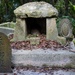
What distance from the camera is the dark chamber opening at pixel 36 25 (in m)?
10.0

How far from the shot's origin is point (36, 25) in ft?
33.8

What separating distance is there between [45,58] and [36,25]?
301cm

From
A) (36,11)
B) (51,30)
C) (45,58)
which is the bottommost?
(45,58)

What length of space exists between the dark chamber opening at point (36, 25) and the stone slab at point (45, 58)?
2.48m

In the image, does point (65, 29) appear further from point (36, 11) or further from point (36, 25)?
point (36, 11)

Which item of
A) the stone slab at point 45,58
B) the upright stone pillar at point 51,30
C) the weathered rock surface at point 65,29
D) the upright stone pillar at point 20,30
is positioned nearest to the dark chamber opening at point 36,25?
the weathered rock surface at point 65,29

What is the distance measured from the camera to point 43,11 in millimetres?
8805

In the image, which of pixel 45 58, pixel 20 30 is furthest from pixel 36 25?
pixel 45 58

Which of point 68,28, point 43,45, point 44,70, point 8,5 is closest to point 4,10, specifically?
point 8,5

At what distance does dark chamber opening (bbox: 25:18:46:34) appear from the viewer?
32.9ft

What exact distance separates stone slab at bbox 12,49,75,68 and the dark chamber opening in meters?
2.48

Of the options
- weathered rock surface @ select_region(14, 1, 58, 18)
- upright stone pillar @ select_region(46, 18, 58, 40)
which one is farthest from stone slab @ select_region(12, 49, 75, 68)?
weathered rock surface @ select_region(14, 1, 58, 18)

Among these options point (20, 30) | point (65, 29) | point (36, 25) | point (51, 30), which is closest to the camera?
point (51, 30)

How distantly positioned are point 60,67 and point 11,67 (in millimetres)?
1390
